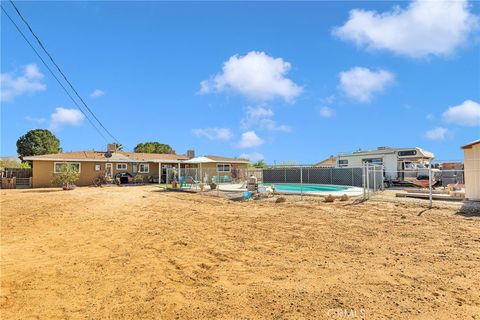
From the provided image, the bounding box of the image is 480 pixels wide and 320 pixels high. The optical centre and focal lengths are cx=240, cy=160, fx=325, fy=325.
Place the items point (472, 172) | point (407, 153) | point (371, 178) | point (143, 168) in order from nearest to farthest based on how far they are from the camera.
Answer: point (472, 172), point (371, 178), point (407, 153), point (143, 168)

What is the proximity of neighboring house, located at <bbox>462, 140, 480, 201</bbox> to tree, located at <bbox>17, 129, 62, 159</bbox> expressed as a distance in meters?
50.2

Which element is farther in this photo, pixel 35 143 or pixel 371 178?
pixel 35 143

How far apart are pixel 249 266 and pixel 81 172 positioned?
28460 millimetres

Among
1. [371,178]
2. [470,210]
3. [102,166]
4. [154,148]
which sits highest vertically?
[154,148]

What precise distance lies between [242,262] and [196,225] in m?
3.90

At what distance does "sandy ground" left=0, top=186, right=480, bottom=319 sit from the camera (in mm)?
4324

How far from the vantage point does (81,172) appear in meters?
30.2

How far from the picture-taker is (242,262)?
245 inches

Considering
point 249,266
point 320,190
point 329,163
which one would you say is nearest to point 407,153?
point 320,190

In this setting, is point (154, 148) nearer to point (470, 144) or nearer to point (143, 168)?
point (143, 168)

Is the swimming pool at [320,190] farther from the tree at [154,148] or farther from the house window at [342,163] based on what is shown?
the tree at [154,148]

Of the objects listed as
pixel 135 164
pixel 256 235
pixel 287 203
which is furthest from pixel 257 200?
pixel 135 164

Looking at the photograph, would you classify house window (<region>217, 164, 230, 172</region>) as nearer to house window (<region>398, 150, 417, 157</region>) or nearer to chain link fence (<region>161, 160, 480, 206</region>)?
chain link fence (<region>161, 160, 480, 206</region>)

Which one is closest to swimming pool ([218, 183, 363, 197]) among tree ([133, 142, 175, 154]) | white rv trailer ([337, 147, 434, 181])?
white rv trailer ([337, 147, 434, 181])
